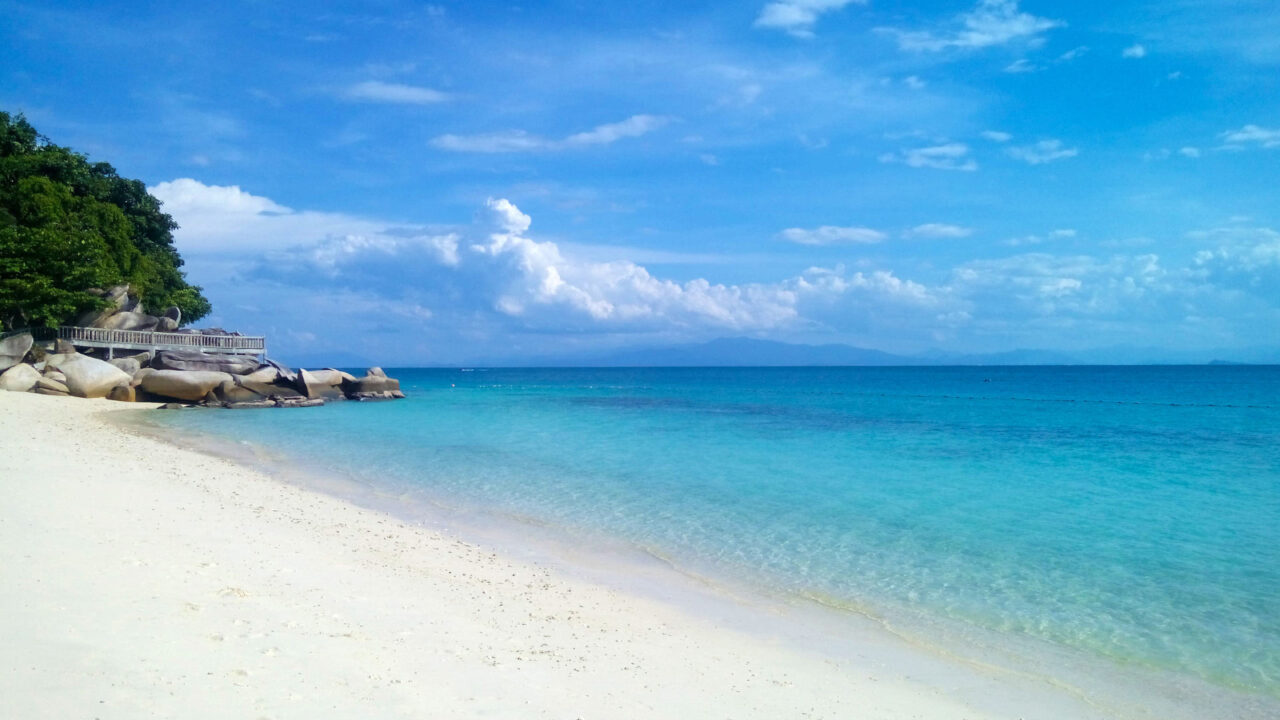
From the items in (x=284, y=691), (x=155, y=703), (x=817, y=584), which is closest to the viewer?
(x=155, y=703)

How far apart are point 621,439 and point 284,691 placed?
1886 centimetres

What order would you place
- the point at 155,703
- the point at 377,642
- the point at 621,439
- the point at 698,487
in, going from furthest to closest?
the point at 621,439, the point at 698,487, the point at 377,642, the point at 155,703

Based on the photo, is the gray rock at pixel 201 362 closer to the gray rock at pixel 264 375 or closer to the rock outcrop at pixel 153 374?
the rock outcrop at pixel 153 374

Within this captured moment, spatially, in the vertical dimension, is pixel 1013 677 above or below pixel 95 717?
below

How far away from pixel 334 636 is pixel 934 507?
10.3m

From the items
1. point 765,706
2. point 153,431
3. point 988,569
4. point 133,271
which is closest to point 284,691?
point 765,706

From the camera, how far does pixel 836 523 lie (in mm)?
11250

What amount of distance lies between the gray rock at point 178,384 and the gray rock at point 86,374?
3.67 ft

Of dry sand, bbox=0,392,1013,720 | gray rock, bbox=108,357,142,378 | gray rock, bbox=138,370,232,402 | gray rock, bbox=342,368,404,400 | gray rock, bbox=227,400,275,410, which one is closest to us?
dry sand, bbox=0,392,1013,720

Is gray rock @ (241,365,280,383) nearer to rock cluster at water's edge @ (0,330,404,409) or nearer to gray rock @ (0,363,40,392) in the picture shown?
rock cluster at water's edge @ (0,330,404,409)

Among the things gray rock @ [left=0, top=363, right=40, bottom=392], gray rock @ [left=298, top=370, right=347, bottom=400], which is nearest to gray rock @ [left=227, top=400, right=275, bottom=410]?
gray rock @ [left=298, top=370, right=347, bottom=400]

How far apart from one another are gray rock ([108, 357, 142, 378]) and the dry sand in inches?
1067

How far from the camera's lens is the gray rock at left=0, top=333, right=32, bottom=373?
2836 centimetres

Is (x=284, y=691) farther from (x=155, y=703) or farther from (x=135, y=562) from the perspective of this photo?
(x=135, y=562)
